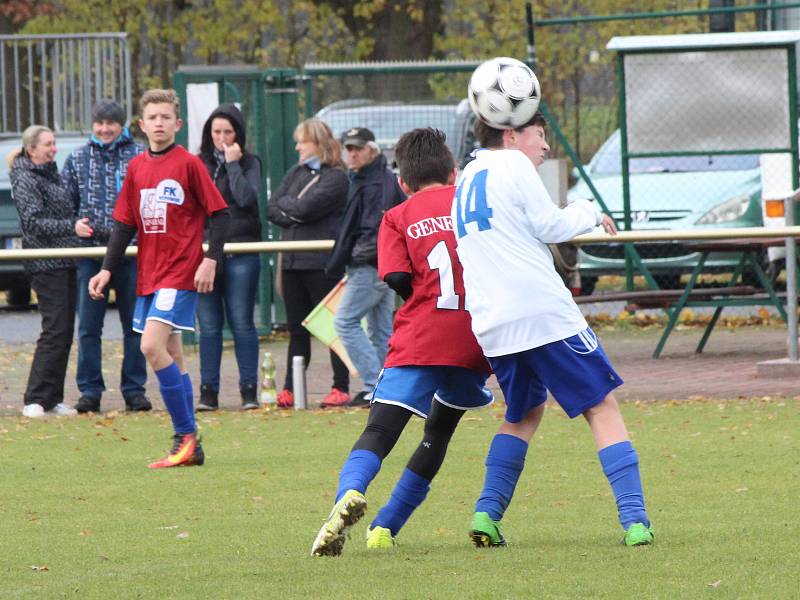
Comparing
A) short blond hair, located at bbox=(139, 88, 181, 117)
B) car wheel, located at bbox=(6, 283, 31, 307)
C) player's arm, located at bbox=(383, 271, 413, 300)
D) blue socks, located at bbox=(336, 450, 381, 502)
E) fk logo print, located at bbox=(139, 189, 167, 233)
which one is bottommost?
car wheel, located at bbox=(6, 283, 31, 307)

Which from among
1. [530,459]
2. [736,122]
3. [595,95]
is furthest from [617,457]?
[595,95]

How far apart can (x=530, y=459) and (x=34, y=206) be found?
4.44 m

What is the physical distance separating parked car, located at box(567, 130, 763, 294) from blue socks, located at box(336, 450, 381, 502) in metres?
10.5

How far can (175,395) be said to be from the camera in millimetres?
8867

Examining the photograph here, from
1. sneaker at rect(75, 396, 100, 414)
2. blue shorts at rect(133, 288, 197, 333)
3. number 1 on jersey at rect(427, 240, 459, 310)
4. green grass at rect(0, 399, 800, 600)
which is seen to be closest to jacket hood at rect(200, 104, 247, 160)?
sneaker at rect(75, 396, 100, 414)

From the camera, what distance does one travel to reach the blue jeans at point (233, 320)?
11742 millimetres

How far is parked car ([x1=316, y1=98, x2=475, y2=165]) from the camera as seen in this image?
56.4 ft

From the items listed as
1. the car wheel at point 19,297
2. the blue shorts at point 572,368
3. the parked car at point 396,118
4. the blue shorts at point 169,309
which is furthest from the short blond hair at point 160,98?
the car wheel at point 19,297

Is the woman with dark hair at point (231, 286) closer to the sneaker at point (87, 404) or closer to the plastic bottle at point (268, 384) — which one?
the plastic bottle at point (268, 384)

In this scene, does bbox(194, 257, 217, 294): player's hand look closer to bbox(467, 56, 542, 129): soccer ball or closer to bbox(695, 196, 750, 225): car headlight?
bbox(467, 56, 542, 129): soccer ball

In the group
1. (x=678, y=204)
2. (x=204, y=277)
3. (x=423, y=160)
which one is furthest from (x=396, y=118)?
(x=423, y=160)

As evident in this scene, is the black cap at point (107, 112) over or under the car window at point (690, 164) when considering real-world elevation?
over

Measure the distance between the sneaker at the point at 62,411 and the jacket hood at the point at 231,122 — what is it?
6.50 ft

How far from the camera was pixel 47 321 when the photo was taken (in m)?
11.6
